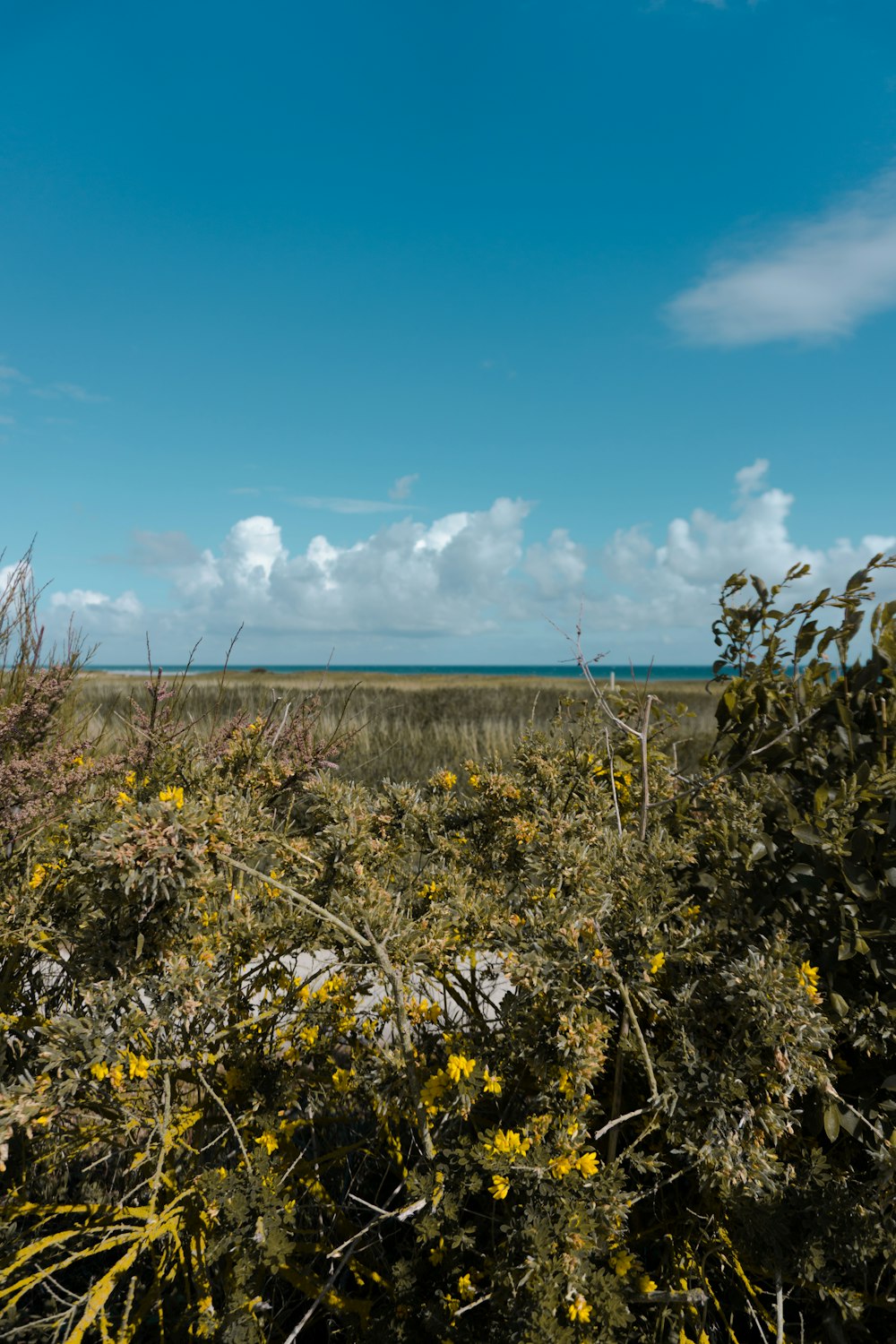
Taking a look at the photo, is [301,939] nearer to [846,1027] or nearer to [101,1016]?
[101,1016]

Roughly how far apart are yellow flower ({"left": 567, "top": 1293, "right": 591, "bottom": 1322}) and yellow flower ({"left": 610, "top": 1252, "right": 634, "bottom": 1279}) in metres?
0.16

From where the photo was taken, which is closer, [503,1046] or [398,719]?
[503,1046]

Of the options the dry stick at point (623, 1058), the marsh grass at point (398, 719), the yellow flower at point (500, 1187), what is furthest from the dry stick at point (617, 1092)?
the marsh grass at point (398, 719)

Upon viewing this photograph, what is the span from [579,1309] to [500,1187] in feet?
0.61

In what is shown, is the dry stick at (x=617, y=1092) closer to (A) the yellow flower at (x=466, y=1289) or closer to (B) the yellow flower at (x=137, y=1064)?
(A) the yellow flower at (x=466, y=1289)

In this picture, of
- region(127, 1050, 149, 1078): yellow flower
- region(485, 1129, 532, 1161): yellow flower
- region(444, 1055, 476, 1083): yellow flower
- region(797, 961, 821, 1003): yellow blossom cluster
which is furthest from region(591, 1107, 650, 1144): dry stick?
region(127, 1050, 149, 1078): yellow flower

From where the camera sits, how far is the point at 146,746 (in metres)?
2.54

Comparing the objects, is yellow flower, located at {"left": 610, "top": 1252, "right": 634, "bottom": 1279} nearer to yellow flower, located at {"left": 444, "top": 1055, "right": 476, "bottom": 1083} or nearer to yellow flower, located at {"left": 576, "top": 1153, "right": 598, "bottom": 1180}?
yellow flower, located at {"left": 576, "top": 1153, "right": 598, "bottom": 1180}

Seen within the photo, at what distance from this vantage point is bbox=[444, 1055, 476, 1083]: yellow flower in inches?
54.7

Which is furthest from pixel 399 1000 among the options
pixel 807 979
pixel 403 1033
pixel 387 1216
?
pixel 807 979

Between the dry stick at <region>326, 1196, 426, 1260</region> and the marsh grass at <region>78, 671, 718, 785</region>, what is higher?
the marsh grass at <region>78, 671, 718, 785</region>

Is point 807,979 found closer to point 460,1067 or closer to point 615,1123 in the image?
point 615,1123

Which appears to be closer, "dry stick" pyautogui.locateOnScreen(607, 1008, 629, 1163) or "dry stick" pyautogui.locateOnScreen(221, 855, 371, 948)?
"dry stick" pyautogui.locateOnScreen(221, 855, 371, 948)

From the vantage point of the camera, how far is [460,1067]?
4.57 ft
